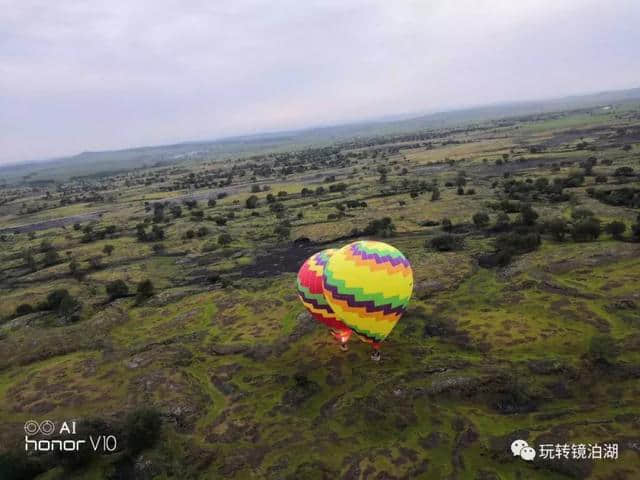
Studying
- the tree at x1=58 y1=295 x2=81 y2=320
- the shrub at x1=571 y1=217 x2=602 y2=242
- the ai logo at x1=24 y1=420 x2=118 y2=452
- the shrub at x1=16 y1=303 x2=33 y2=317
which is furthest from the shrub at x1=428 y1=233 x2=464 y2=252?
the shrub at x1=16 y1=303 x2=33 y2=317

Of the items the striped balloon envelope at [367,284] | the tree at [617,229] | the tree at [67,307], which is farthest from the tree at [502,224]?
the tree at [67,307]

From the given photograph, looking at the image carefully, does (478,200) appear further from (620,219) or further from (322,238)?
(322,238)

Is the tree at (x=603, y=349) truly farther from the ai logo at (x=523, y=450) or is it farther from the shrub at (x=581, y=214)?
the shrub at (x=581, y=214)

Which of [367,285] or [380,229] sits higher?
[367,285]

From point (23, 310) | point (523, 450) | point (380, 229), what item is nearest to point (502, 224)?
point (380, 229)

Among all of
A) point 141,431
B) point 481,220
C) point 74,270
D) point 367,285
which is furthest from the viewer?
point 481,220

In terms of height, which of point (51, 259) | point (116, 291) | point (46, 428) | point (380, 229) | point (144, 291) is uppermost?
point (51, 259)

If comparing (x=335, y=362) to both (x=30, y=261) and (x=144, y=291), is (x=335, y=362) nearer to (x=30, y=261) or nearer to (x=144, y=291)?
(x=144, y=291)
